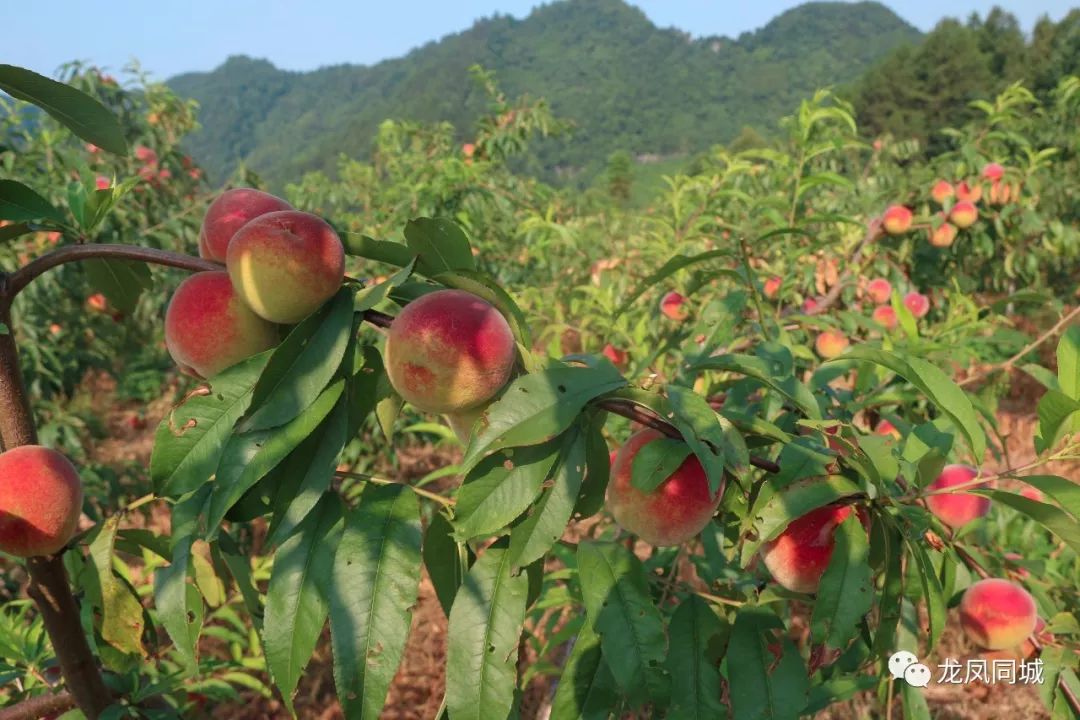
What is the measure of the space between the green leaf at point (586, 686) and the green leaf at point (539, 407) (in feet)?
0.89

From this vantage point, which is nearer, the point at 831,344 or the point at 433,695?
the point at 831,344

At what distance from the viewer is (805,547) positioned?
2.47 feet

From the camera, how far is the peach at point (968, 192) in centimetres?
249

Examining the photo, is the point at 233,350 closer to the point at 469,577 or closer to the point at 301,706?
the point at 469,577

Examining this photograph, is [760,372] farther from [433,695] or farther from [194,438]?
[433,695]

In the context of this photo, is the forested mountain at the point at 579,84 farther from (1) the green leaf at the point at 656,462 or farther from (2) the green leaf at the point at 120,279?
(1) the green leaf at the point at 656,462

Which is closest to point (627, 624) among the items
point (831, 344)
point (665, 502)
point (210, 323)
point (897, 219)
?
point (665, 502)

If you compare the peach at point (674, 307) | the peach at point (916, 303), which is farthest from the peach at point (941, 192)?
the peach at point (674, 307)

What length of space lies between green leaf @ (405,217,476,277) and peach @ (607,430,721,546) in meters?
0.24

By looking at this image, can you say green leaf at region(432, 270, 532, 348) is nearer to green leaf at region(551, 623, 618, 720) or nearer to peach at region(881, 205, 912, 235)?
green leaf at region(551, 623, 618, 720)

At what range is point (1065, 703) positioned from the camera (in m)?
0.91

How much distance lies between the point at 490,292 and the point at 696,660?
41cm

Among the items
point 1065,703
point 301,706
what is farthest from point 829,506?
point 301,706

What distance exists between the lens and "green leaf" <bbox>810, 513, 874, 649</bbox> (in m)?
0.64
